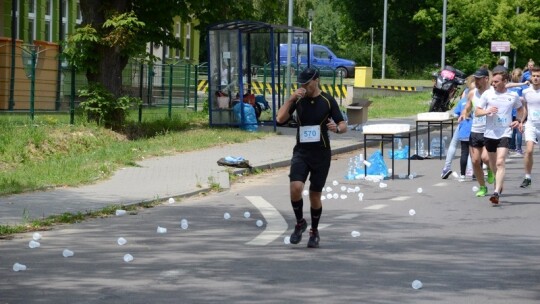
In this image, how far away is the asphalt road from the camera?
9.00m

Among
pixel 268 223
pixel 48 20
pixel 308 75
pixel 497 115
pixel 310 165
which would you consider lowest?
pixel 268 223

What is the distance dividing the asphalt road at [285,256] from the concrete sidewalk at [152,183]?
0.64 metres

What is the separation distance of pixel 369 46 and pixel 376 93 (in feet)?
85.9

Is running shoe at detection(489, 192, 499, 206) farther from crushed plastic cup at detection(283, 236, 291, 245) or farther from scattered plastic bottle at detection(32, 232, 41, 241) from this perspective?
scattered plastic bottle at detection(32, 232, 41, 241)

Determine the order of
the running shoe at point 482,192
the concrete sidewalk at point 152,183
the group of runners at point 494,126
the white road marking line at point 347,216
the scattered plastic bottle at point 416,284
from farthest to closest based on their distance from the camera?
1. the running shoe at point 482,192
2. the group of runners at point 494,126
3. the concrete sidewalk at point 152,183
4. the white road marking line at point 347,216
5. the scattered plastic bottle at point 416,284

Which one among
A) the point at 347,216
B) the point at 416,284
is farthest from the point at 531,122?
the point at 416,284

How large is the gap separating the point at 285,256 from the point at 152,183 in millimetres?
6916

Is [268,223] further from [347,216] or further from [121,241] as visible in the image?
[121,241]

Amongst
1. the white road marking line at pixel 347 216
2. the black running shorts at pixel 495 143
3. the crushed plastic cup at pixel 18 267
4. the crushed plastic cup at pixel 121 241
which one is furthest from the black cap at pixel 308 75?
the black running shorts at pixel 495 143

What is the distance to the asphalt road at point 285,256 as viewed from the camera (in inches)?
354

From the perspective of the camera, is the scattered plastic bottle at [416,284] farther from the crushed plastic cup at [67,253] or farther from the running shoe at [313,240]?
the crushed plastic cup at [67,253]

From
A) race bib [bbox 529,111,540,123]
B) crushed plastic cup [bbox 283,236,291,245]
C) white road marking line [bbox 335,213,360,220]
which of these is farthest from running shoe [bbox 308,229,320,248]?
race bib [bbox 529,111,540,123]

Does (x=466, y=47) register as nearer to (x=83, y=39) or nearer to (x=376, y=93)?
(x=376, y=93)

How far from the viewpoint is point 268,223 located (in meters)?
13.6
